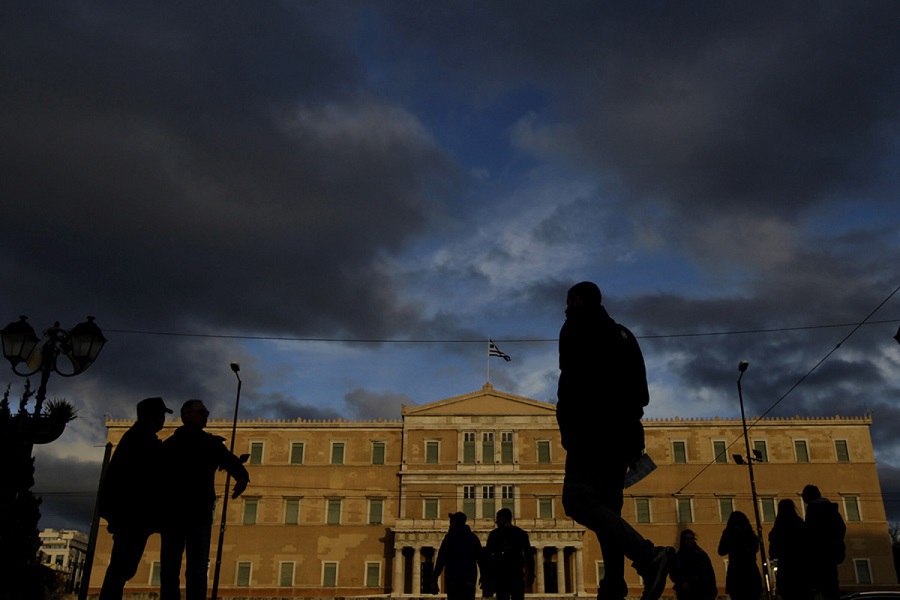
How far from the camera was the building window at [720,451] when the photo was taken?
171ft

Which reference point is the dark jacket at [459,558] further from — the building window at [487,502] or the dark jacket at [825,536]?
the building window at [487,502]

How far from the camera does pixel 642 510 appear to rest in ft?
168

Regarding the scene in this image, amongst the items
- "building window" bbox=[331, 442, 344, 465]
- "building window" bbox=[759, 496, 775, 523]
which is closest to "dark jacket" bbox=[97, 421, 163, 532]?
"building window" bbox=[331, 442, 344, 465]

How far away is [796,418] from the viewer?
174 feet

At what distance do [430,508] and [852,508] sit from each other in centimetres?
2682

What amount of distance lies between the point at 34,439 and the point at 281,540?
4180 centimetres

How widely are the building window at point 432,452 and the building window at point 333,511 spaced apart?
6380mm

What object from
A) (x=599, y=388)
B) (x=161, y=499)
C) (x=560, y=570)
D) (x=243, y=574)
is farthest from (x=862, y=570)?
(x=161, y=499)

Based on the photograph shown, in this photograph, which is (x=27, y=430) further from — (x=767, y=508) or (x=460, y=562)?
(x=767, y=508)

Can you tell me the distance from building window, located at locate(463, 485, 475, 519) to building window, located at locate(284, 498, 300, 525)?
1078 centimetres

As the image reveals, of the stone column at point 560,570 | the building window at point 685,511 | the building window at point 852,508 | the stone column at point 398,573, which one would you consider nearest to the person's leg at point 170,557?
the stone column at point 398,573

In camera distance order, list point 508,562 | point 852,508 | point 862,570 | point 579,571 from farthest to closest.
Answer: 1. point 852,508
2. point 862,570
3. point 579,571
4. point 508,562

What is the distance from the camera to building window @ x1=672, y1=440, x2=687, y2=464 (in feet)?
172

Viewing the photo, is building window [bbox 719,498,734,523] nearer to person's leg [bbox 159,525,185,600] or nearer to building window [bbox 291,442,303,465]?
building window [bbox 291,442,303,465]
